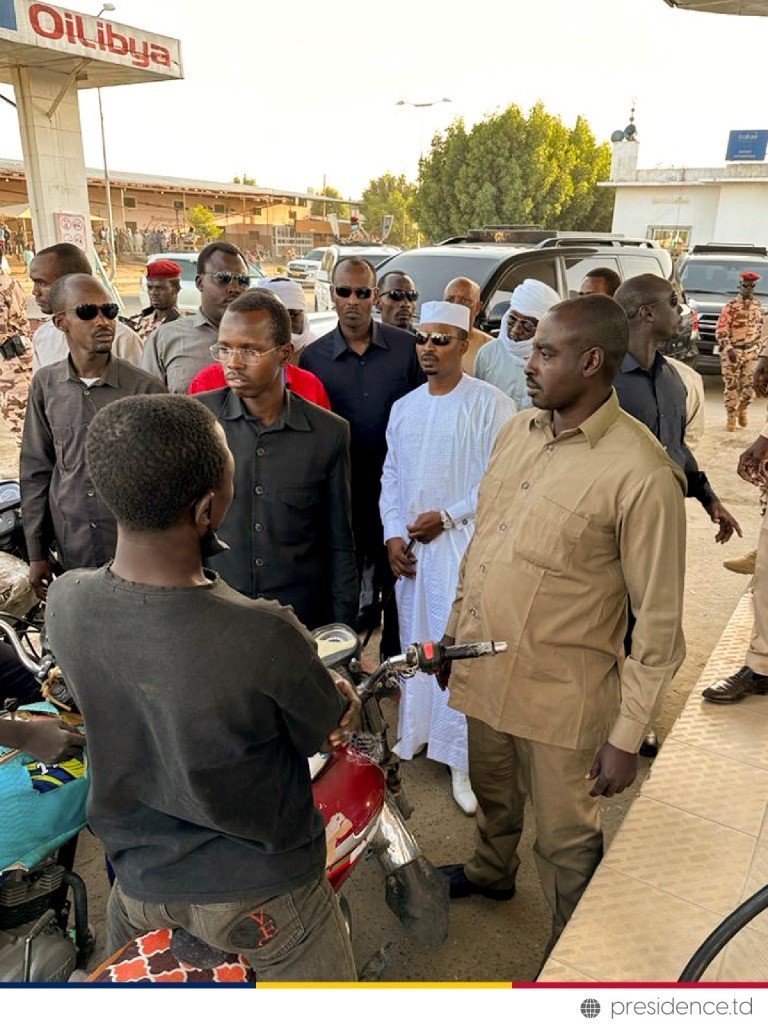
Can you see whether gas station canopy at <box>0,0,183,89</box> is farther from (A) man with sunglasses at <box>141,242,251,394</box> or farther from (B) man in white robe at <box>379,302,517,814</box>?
(B) man in white robe at <box>379,302,517,814</box>

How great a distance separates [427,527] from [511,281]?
4.48 meters

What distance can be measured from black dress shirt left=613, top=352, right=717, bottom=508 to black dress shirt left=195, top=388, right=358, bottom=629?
1.40 m

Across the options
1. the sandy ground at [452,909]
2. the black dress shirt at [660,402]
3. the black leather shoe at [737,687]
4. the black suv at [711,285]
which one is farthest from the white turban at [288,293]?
the black suv at [711,285]

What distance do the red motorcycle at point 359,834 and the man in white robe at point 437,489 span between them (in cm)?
94

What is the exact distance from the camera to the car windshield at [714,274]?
42.0 ft

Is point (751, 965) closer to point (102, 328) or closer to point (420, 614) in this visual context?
point (420, 614)

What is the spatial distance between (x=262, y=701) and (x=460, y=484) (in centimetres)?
200

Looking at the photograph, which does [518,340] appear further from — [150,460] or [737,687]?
[150,460]

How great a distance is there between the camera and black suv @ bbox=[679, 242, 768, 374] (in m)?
11.7

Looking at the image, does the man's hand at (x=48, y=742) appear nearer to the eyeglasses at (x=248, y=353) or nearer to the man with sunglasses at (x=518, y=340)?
the eyeglasses at (x=248, y=353)

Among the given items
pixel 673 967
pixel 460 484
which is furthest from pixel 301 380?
pixel 673 967

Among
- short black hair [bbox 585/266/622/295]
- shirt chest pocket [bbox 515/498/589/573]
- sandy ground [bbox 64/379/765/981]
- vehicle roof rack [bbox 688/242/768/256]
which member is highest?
vehicle roof rack [bbox 688/242/768/256]

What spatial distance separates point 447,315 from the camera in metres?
3.05

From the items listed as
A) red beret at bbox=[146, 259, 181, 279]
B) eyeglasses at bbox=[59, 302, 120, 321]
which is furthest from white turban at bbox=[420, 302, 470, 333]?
red beret at bbox=[146, 259, 181, 279]
